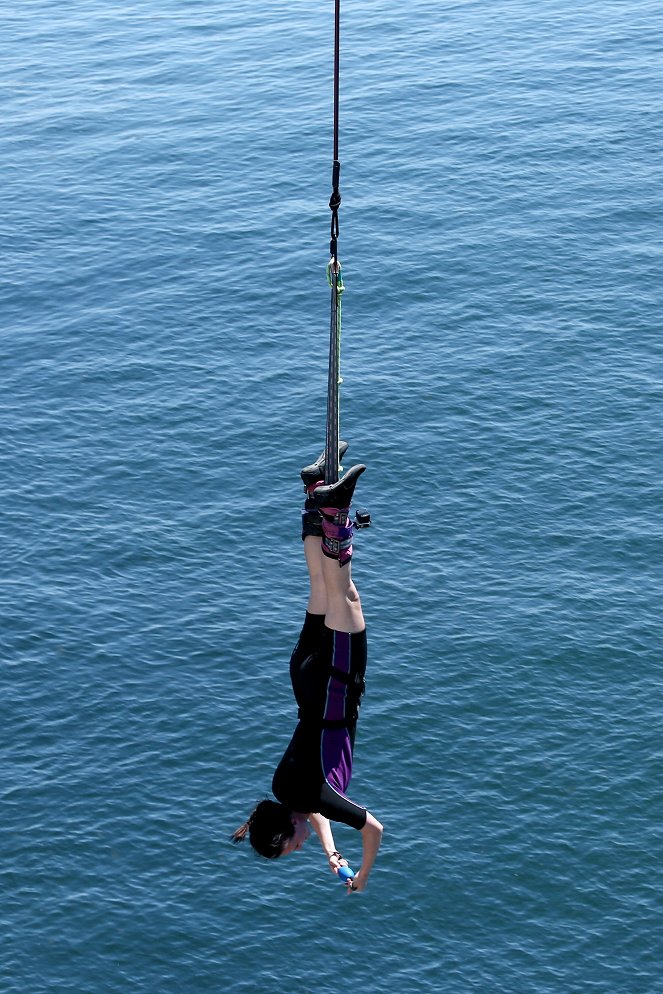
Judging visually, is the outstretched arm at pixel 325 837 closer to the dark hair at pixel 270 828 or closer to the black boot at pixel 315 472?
the dark hair at pixel 270 828

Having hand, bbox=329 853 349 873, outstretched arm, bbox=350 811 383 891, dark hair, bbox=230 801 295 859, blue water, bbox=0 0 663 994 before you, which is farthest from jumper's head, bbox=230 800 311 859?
blue water, bbox=0 0 663 994

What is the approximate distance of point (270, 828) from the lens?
103ft

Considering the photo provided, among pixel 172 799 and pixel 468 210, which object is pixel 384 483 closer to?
pixel 172 799

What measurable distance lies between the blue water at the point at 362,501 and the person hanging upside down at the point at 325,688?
56.8 meters

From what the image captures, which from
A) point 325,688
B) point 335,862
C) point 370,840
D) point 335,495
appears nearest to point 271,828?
point 335,862

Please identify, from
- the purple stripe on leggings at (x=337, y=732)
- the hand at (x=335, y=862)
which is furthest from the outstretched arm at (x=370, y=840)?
the purple stripe on leggings at (x=337, y=732)

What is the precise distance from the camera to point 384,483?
122 meters

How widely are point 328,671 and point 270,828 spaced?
12.0ft

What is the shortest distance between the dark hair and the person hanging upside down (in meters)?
0.02

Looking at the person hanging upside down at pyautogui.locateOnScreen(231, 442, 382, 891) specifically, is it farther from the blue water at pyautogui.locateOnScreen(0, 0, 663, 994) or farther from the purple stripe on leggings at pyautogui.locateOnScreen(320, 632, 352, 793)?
the blue water at pyautogui.locateOnScreen(0, 0, 663, 994)

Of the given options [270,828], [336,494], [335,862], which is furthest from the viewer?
[270,828]

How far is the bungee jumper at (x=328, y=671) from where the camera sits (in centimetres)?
2856

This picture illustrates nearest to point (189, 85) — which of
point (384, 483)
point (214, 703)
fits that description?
point (384, 483)

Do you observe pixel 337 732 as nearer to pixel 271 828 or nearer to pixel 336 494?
pixel 271 828
